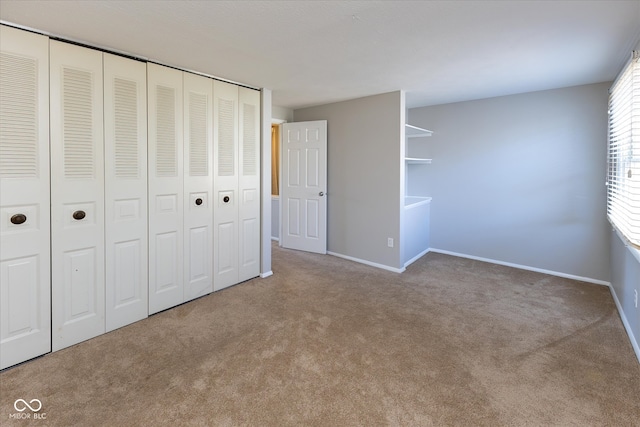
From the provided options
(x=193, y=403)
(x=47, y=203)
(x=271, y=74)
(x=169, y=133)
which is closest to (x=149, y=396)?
(x=193, y=403)

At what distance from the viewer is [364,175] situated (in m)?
4.47

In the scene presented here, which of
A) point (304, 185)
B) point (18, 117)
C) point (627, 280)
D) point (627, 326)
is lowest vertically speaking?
point (627, 326)

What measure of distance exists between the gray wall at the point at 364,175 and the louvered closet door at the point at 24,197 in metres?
3.26

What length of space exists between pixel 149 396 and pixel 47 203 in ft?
4.88

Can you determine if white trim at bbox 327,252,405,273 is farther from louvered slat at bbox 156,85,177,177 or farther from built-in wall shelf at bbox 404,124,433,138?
louvered slat at bbox 156,85,177,177

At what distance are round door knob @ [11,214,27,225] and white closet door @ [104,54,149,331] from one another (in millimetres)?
493

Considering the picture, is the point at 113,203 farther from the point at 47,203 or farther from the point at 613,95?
the point at 613,95

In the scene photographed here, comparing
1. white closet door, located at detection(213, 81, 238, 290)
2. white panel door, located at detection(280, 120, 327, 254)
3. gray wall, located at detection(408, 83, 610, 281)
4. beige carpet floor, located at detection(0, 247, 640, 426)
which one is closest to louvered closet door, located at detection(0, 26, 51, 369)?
beige carpet floor, located at detection(0, 247, 640, 426)

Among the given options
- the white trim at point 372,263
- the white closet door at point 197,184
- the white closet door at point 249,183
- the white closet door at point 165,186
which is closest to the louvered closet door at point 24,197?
the white closet door at point 165,186

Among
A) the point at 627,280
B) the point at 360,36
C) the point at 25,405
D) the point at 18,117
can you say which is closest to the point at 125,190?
the point at 18,117

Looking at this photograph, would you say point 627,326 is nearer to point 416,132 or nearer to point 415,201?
point 415,201

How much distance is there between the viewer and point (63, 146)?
233 cm

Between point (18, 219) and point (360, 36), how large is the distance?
8.57 feet

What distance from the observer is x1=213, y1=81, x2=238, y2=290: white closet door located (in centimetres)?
336
